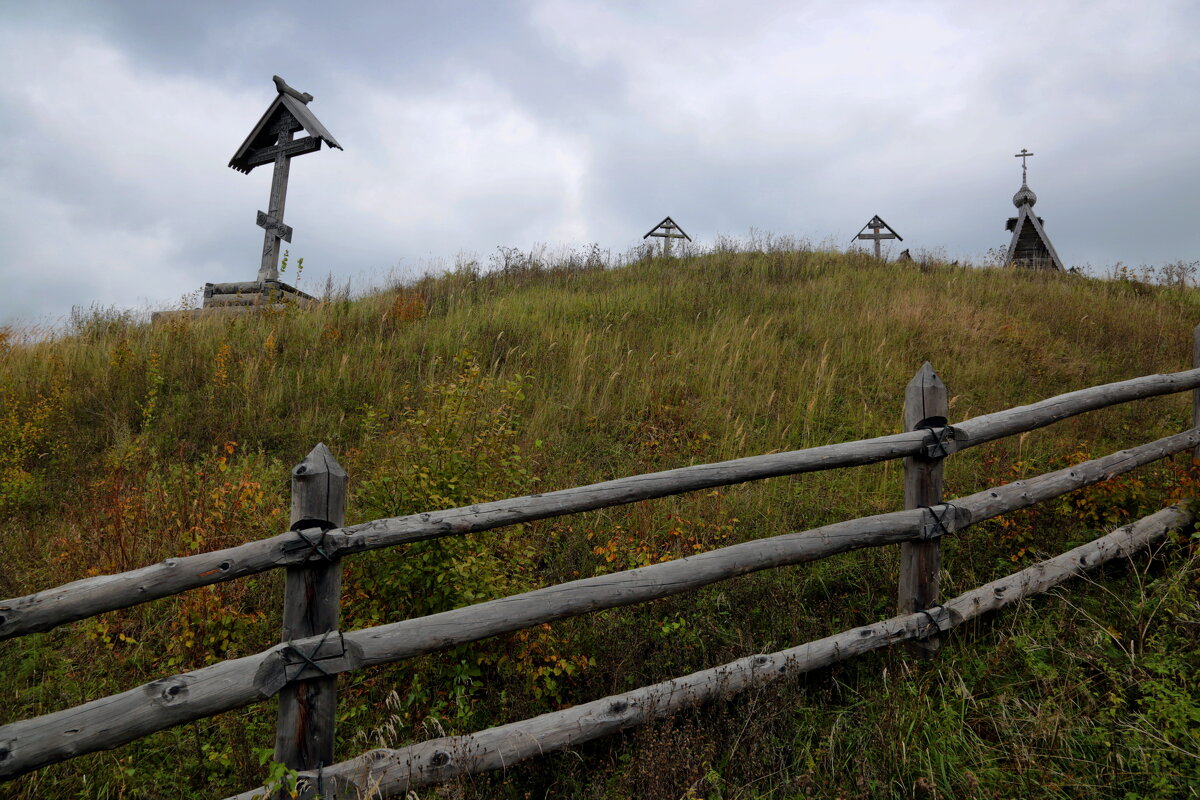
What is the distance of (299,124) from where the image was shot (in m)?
10.6

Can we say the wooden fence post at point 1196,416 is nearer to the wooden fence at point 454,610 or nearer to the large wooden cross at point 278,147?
the wooden fence at point 454,610

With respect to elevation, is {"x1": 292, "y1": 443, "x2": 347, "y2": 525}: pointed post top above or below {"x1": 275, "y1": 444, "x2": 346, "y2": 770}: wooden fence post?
above

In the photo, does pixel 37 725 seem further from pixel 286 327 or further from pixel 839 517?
pixel 286 327

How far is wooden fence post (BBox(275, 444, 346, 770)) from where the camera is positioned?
252 centimetres

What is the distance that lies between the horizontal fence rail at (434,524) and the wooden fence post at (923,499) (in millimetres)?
108

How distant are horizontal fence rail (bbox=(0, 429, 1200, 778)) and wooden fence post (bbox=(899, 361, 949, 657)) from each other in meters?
0.09

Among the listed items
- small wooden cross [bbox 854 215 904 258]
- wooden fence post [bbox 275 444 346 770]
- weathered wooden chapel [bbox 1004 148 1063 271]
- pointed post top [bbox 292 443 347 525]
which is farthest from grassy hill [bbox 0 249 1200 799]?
weathered wooden chapel [bbox 1004 148 1063 271]

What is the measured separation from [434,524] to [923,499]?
→ 8.20 ft

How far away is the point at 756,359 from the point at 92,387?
6.75 metres

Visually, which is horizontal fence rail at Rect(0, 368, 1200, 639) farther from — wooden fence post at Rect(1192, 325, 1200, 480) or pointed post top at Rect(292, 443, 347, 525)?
wooden fence post at Rect(1192, 325, 1200, 480)

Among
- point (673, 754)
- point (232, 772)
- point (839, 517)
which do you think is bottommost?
point (232, 772)

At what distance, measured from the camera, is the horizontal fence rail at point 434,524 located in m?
2.36

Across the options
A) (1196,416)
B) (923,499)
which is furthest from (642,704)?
(1196,416)

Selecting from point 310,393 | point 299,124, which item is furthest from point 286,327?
point 299,124
